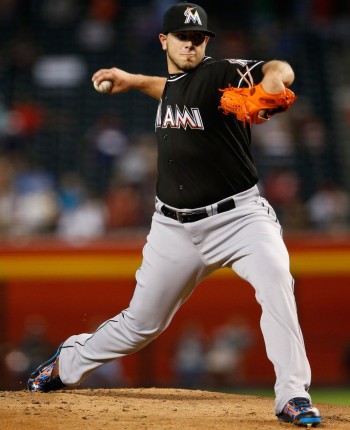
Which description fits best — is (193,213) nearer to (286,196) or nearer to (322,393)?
(322,393)

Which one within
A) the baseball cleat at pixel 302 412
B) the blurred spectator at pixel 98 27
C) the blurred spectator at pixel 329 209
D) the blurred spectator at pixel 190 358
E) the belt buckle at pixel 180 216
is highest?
the blurred spectator at pixel 98 27

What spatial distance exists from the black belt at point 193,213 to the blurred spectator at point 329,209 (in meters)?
5.75

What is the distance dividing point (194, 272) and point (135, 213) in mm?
5564

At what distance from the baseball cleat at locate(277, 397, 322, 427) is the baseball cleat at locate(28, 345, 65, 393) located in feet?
4.81

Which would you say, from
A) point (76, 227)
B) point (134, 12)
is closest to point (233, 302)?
point (76, 227)

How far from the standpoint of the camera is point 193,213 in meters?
4.74

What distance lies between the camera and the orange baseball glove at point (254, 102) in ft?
13.8

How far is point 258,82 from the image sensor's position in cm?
439

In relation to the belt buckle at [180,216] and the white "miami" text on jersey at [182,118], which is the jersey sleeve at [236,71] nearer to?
the white "miami" text on jersey at [182,118]

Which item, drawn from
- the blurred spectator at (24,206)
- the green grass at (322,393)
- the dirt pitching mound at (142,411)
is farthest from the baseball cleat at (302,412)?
the blurred spectator at (24,206)

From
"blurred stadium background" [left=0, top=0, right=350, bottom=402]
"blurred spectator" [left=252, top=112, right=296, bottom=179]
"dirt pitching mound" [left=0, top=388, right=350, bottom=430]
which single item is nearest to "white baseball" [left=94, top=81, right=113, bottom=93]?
"dirt pitching mound" [left=0, top=388, right=350, bottom=430]

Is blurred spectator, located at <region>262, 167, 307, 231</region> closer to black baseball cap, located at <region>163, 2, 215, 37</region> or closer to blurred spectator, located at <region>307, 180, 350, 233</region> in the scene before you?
blurred spectator, located at <region>307, 180, 350, 233</region>

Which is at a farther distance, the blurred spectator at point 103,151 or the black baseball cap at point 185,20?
the blurred spectator at point 103,151

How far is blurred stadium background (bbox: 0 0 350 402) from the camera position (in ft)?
33.0
